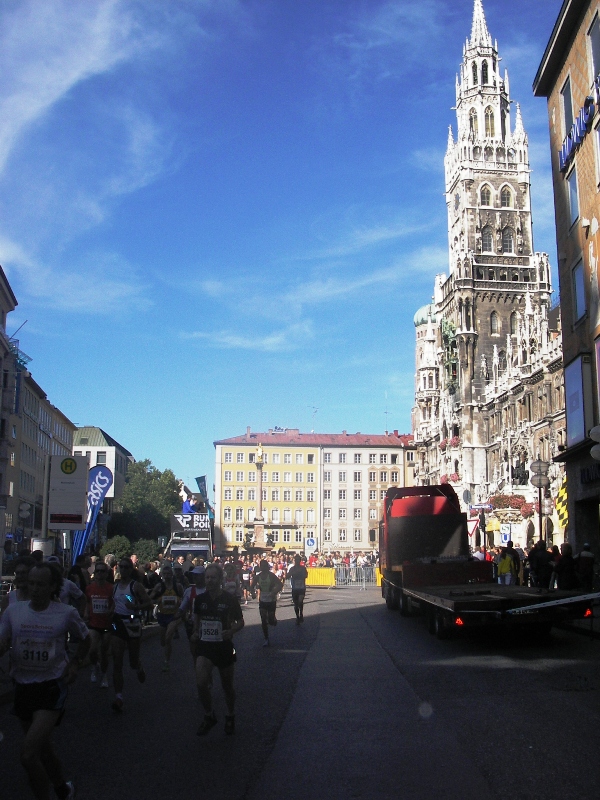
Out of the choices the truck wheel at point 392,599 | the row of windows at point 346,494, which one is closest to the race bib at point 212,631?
the truck wheel at point 392,599

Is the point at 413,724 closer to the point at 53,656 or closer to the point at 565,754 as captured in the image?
the point at 565,754

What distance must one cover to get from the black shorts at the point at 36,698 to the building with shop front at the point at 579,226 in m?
20.1

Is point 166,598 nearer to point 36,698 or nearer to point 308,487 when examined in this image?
point 36,698

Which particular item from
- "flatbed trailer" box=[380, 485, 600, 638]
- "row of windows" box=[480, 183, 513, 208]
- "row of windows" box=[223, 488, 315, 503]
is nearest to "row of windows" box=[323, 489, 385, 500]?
"row of windows" box=[223, 488, 315, 503]

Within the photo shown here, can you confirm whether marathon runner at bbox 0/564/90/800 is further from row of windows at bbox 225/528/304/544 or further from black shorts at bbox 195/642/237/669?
row of windows at bbox 225/528/304/544

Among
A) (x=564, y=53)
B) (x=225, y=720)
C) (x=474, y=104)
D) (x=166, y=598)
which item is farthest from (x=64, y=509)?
(x=474, y=104)

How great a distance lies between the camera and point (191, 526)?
149 feet

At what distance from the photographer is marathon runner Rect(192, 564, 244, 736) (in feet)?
27.7

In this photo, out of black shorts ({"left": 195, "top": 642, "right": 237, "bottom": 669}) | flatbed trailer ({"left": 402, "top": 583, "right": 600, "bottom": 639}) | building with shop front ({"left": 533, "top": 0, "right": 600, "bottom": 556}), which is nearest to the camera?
black shorts ({"left": 195, "top": 642, "right": 237, "bottom": 669})

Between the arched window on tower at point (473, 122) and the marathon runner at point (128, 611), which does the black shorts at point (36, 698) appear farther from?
the arched window on tower at point (473, 122)

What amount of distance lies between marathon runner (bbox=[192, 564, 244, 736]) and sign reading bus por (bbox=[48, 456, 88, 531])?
10.2 metres

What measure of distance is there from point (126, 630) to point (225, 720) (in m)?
2.76

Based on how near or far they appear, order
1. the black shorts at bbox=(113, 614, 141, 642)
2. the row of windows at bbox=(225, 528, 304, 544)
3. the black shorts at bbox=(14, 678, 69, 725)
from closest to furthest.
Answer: the black shorts at bbox=(14, 678, 69, 725), the black shorts at bbox=(113, 614, 141, 642), the row of windows at bbox=(225, 528, 304, 544)

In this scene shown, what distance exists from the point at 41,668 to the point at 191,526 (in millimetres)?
40202
